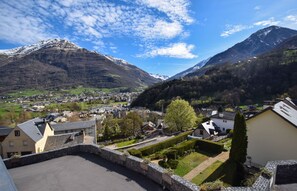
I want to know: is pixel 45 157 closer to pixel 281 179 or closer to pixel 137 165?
pixel 137 165

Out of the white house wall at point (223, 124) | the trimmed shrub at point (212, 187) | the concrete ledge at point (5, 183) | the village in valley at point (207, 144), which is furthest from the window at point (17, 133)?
the white house wall at point (223, 124)

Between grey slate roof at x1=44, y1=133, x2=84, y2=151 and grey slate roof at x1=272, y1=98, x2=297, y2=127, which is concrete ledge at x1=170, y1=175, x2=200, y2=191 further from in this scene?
grey slate roof at x1=44, y1=133, x2=84, y2=151

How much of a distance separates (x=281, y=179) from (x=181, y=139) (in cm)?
2863

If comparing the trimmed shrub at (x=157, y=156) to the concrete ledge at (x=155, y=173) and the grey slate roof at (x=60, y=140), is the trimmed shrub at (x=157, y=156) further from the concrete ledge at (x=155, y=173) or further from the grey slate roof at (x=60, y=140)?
the concrete ledge at (x=155, y=173)

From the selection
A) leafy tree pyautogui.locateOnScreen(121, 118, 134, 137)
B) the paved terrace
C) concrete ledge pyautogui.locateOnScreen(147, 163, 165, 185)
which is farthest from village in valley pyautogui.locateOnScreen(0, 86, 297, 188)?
leafy tree pyautogui.locateOnScreen(121, 118, 134, 137)

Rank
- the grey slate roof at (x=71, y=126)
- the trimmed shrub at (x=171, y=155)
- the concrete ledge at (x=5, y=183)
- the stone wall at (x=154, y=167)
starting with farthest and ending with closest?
the grey slate roof at (x=71, y=126)
the trimmed shrub at (x=171, y=155)
the stone wall at (x=154, y=167)
the concrete ledge at (x=5, y=183)

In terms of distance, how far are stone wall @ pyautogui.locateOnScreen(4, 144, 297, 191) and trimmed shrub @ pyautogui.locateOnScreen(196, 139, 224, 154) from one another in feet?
65.0

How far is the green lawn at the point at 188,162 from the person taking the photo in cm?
2423

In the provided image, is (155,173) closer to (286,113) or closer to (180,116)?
(286,113)

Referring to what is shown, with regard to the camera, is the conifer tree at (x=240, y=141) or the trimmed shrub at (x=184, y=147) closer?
the conifer tree at (x=240, y=141)

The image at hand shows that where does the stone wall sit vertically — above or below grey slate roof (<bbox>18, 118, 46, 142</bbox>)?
above

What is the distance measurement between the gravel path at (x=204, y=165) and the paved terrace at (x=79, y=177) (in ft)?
47.6

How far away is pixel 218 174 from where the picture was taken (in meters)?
21.2

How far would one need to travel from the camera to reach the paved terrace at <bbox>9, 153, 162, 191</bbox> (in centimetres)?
713
